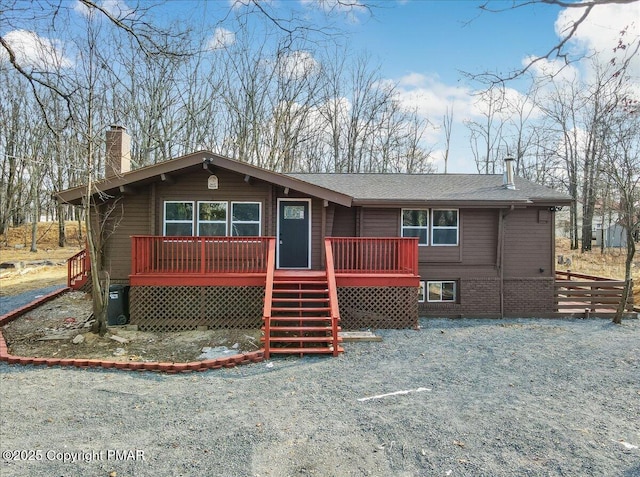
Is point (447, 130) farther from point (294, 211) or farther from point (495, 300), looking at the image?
point (294, 211)

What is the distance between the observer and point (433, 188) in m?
11.9

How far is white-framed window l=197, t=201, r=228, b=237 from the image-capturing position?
10.2m

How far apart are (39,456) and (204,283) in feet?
17.1

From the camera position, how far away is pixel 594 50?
414 centimetres

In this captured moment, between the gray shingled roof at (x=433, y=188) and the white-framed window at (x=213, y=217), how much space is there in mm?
3222

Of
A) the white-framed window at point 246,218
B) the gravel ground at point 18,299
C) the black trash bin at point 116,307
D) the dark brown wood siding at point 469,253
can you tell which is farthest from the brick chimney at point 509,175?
the gravel ground at point 18,299

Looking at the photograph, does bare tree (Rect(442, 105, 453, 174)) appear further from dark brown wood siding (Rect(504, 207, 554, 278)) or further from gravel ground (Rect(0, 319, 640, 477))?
gravel ground (Rect(0, 319, 640, 477))

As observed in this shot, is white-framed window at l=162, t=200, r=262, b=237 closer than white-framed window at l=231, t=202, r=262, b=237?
Yes

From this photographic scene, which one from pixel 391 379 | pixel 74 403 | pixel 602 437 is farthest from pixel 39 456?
pixel 602 437

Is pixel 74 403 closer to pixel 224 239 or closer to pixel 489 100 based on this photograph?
pixel 224 239

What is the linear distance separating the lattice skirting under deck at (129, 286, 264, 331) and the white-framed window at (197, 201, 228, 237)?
1800 millimetres

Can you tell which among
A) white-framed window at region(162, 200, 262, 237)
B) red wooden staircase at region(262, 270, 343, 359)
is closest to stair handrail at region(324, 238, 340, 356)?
red wooden staircase at region(262, 270, 343, 359)

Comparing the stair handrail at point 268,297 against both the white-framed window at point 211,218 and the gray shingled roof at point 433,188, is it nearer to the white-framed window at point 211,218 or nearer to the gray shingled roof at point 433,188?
the white-framed window at point 211,218

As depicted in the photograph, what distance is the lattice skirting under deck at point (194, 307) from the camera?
8786 millimetres
